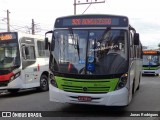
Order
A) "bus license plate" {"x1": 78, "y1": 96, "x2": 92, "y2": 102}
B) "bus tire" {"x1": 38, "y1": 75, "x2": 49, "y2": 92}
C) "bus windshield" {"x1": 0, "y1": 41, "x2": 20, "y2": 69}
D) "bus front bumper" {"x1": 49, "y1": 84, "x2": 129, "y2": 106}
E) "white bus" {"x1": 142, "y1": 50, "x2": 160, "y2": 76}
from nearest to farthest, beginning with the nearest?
"bus front bumper" {"x1": 49, "y1": 84, "x2": 129, "y2": 106}, "bus license plate" {"x1": 78, "y1": 96, "x2": 92, "y2": 102}, "bus windshield" {"x1": 0, "y1": 41, "x2": 20, "y2": 69}, "bus tire" {"x1": 38, "y1": 75, "x2": 49, "y2": 92}, "white bus" {"x1": 142, "y1": 50, "x2": 160, "y2": 76}

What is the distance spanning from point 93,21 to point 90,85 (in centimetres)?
204

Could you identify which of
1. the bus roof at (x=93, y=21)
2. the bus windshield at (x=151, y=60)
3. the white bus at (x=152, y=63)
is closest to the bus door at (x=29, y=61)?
the bus roof at (x=93, y=21)

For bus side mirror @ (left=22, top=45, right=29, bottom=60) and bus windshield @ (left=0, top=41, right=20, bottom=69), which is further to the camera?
bus side mirror @ (left=22, top=45, right=29, bottom=60)

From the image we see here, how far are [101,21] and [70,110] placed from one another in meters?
3.06

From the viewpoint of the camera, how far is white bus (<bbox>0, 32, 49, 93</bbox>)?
581 inches

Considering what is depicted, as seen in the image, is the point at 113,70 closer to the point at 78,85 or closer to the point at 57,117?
the point at 78,85

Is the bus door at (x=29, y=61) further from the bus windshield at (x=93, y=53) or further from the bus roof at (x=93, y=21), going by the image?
the bus windshield at (x=93, y=53)

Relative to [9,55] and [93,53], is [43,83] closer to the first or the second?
[9,55]

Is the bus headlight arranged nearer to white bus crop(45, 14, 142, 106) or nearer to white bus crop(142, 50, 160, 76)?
white bus crop(45, 14, 142, 106)

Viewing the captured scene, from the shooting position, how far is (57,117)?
9516 millimetres

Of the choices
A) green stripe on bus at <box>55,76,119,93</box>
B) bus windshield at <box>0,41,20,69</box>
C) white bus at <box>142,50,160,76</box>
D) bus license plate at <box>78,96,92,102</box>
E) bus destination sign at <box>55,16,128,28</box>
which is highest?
bus destination sign at <box>55,16,128,28</box>

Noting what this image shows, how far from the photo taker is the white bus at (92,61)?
966 centimetres

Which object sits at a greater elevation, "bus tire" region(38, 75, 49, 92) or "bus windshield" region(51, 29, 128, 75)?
"bus windshield" region(51, 29, 128, 75)

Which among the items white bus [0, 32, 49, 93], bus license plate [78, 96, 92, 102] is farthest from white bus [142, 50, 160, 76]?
bus license plate [78, 96, 92, 102]
